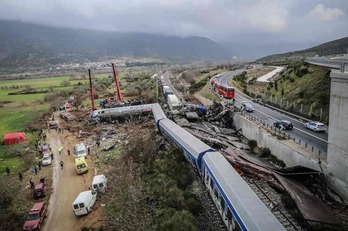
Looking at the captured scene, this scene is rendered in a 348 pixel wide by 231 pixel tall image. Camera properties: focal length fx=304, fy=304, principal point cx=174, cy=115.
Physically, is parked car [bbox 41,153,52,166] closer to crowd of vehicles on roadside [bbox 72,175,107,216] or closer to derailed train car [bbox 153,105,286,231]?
crowd of vehicles on roadside [bbox 72,175,107,216]

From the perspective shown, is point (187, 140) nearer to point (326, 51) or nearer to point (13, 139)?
point (13, 139)

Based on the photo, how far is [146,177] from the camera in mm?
29875

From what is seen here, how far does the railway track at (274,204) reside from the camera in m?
19.3

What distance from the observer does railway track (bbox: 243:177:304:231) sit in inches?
759

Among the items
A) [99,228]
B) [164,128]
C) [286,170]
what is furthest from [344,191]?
[164,128]

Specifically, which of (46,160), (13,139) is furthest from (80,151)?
A: (13,139)

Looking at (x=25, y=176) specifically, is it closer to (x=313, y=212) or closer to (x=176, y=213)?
(x=176, y=213)

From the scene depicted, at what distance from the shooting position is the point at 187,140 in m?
30.9

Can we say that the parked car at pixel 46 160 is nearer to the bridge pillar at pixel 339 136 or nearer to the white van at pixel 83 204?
the white van at pixel 83 204

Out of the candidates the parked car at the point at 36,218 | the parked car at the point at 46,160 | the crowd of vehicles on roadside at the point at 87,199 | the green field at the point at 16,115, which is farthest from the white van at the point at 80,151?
the parked car at the point at 36,218

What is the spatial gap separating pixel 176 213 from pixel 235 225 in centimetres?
468

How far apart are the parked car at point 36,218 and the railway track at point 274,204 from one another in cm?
1798

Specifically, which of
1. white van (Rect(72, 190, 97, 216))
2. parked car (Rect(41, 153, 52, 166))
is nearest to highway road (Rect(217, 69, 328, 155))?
white van (Rect(72, 190, 97, 216))

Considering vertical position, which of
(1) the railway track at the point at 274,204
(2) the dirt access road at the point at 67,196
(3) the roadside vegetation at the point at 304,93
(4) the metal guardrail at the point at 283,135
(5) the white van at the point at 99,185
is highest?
(3) the roadside vegetation at the point at 304,93
